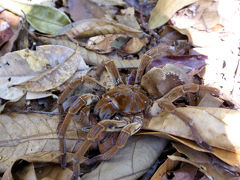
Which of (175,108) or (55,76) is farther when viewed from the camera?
(55,76)

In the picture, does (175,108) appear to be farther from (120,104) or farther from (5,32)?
(5,32)

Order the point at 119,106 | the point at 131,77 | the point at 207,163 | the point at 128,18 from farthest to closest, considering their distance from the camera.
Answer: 1. the point at 128,18
2. the point at 131,77
3. the point at 119,106
4. the point at 207,163

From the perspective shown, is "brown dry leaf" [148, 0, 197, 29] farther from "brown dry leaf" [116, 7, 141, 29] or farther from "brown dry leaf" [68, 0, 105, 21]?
"brown dry leaf" [68, 0, 105, 21]

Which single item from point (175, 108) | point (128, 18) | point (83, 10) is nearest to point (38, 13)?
point (83, 10)

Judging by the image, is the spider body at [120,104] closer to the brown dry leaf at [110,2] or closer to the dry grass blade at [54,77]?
the dry grass blade at [54,77]

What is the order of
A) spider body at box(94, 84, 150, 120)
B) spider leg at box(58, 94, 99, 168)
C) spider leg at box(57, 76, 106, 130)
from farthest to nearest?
spider body at box(94, 84, 150, 120) < spider leg at box(57, 76, 106, 130) < spider leg at box(58, 94, 99, 168)

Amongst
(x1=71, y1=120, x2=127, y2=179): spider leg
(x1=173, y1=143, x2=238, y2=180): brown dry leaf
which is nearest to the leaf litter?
(x1=173, y1=143, x2=238, y2=180): brown dry leaf

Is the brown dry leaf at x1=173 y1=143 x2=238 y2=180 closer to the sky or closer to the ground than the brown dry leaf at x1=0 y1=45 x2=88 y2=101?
closer to the ground
